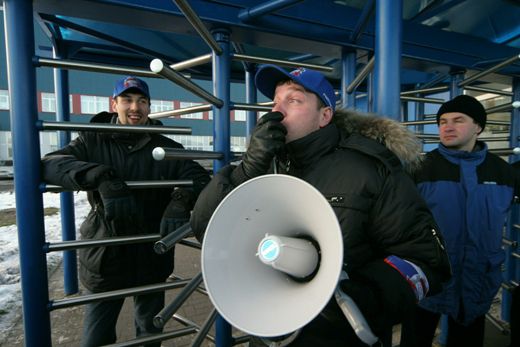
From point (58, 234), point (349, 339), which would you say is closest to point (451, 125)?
point (349, 339)

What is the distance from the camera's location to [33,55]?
1480 mm

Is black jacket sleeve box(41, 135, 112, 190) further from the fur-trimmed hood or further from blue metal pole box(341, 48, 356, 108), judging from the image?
blue metal pole box(341, 48, 356, 108)

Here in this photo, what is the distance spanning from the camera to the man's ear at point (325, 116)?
4.49ft

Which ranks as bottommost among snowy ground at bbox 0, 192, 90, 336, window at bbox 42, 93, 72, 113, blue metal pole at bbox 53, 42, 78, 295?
snowy ground at bbox 0, 192, 90, 336

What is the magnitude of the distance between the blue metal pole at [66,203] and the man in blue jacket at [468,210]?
3.39 meters

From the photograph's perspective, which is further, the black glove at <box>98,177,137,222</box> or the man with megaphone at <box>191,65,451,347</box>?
the black glove at <box>98,177,137,222</box>

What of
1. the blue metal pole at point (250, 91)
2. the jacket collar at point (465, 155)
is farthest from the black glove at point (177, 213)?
the blue metal pole at point (250, 91)

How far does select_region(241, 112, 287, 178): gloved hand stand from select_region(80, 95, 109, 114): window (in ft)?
72.1

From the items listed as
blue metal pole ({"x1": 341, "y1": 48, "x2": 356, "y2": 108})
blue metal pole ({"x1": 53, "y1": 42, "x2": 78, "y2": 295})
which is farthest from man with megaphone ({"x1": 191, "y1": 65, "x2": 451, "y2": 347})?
blue metal pole ({"x1": 53, "y1": 42, "x2": 78, "y2": 295})

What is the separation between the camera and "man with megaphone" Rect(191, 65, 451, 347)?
38.9 inches

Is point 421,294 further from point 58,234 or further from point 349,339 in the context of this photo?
point 58,234

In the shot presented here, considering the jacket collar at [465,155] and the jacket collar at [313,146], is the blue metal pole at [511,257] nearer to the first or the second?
the jacket collar at [465,155]

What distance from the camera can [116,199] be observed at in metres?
1.50

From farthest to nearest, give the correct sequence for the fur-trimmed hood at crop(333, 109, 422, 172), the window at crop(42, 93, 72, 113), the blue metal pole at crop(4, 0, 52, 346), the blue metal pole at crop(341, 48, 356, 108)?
the window at crop(42, 93, 72, 113) → the blue metal pole at crop(341, 48, 356, 108) → the blue metal pole at crop(4, 0, 52, 346) → the fur-trimmed hood at crop(333, 109, 422, 172)
